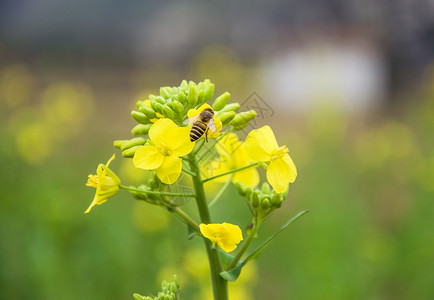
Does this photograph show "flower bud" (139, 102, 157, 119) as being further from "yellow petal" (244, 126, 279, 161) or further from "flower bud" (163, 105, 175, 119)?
"yellow petal" (244, 126, 279, 161)

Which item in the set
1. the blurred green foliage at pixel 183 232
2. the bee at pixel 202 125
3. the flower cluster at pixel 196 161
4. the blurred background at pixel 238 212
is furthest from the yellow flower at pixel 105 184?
the blurred green foliage at pixel 183 232

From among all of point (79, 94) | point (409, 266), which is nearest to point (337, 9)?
point (79, 94)

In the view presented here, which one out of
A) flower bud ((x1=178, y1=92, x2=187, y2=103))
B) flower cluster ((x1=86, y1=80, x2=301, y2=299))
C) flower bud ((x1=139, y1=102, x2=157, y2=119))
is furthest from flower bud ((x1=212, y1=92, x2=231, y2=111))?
flower bud ((x1=139, y1=102, x2=157, y2=119))

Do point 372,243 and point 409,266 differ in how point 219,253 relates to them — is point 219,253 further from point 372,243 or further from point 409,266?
point 409,266

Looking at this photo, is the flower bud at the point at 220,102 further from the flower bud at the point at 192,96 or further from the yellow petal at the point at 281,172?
the yellow petal at the point at 281,172

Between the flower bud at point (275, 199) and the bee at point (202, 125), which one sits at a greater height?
the bee at point (202, 125)

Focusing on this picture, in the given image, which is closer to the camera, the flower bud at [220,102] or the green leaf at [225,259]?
the green leaf at [225,259]
